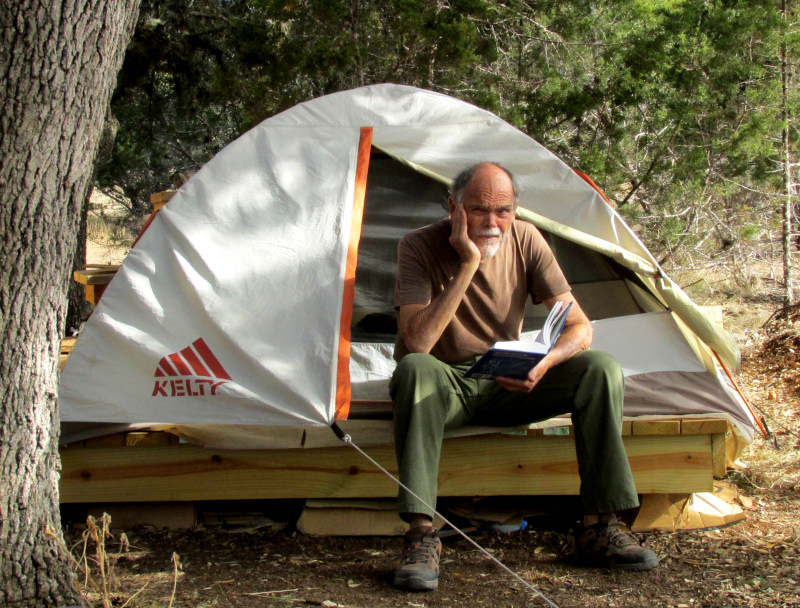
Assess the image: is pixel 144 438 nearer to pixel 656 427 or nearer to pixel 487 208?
pixel 487 208

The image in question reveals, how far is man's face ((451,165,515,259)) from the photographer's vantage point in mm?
2902

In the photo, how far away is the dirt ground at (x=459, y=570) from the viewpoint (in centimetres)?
243

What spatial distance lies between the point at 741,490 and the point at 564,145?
3.71 m

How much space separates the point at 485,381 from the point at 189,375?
0.98 metres

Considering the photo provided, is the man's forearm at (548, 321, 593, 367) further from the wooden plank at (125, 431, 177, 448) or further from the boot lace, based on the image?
the wooden plank at (125, 431, 177, 448)

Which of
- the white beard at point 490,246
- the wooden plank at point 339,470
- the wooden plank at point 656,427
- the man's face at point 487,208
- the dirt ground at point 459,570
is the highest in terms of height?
the man's face at point 487,208

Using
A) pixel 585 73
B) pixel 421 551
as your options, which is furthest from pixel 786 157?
pixel 421 551

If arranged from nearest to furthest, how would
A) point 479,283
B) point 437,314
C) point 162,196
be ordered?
point 437,314
point 479,283
point 162,196

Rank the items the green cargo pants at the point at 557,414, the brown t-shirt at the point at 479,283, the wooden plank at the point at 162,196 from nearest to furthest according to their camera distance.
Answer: the green cargo pants at the point at 557,414 → the brown t-shirt at the point at 479,283 → the wooden plank at the point at 162,196

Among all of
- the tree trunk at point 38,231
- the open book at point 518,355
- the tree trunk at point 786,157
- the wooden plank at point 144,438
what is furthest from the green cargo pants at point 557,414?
the tree trunk at point 786,157

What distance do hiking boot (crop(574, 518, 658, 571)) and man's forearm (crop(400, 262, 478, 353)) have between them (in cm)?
77

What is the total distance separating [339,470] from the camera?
299 cm

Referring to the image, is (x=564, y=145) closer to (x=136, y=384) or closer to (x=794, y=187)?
(x=794, y=187)

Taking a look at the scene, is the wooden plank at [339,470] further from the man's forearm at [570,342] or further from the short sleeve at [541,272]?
the short sleeve at [541,272]
